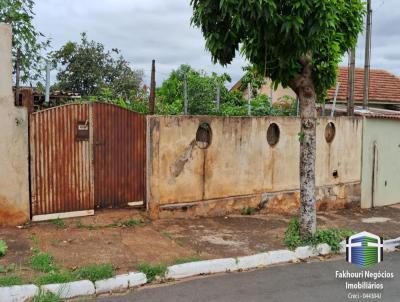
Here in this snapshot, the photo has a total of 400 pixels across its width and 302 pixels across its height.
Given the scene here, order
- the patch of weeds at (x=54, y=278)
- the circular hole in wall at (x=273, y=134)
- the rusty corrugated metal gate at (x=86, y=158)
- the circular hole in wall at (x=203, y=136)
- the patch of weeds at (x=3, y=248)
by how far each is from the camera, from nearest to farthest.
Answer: the patch of weeds at (x=54, y=278) → the patch of weeds at (x=3, y=248) → the rusty corrugated metal gate at (x=86, y=158) → the circular hole in wall at (x=203, y=136) → the circular hole in wall at (x=273, y=134)

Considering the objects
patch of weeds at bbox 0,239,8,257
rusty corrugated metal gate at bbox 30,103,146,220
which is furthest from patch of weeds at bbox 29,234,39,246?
rusty corrugated metal gate at bbox 30,103,146,220

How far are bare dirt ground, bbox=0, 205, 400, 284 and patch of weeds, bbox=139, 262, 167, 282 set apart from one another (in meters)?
0.19

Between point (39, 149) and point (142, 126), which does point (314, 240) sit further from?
point (39, 149)

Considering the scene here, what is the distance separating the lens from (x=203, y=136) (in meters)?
8.94

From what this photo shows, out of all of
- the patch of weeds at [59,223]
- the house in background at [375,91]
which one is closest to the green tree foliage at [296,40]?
the patch of weeds at [59,223]

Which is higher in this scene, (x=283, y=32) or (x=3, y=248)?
(x=283, y=32)

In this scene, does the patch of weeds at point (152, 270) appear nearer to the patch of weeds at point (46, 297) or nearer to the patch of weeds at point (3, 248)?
the patch of weeds at point (46, 297)

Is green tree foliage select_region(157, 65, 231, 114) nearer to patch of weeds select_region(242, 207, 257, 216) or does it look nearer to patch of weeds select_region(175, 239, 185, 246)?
patch of weeds select_region(242, 207, 257, 216)

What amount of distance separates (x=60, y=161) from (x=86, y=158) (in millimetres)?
446

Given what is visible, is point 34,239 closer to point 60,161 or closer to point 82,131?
point 60,161

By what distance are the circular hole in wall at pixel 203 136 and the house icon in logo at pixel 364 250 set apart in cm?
330

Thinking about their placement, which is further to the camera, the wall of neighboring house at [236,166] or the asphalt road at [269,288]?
the wall of neighboring house at [236,166]

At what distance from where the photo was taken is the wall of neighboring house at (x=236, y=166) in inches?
325


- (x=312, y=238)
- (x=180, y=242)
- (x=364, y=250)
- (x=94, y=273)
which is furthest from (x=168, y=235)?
(x=364, y=250)
